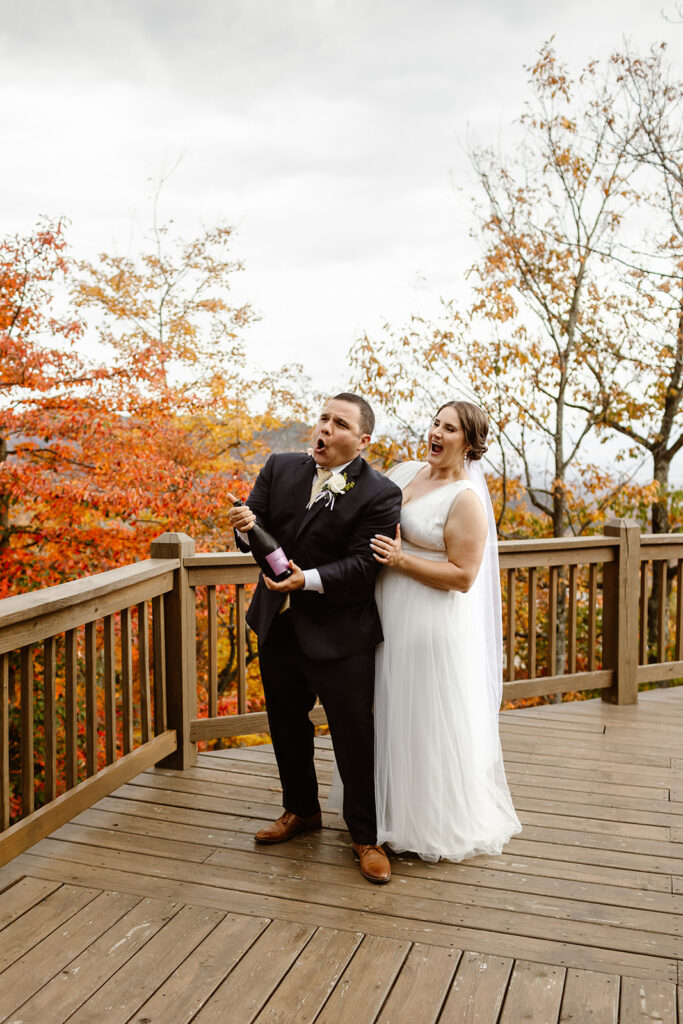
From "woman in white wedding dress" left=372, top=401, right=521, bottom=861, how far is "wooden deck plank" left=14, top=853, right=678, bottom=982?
400 millimetres

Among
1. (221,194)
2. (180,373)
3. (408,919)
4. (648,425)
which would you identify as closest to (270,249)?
(221,194)

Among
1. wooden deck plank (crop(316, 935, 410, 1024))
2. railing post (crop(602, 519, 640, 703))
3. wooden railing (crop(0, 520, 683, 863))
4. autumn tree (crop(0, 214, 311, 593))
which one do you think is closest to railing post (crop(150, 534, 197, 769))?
wooden railing (crop(0, 520, 683, 863))

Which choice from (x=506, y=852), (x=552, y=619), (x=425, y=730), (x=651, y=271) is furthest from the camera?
(x=651, y=271)

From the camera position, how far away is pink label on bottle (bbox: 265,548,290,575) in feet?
8.70

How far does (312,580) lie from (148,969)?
3.88ft

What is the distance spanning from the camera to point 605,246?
10.8 meters

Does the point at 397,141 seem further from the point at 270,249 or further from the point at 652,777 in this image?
the point at 652,777

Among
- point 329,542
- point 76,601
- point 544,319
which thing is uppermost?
point 544,319

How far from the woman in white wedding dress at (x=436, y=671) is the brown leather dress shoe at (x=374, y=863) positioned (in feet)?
0.18

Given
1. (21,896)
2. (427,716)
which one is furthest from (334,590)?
(21,896)

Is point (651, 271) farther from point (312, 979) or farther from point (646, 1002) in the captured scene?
point (312, 979)

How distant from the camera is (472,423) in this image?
9.49 feet

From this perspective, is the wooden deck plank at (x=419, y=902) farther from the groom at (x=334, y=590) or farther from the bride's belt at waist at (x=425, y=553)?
the bride's belt at waist at (x=425, y=553)

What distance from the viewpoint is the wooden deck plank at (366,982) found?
6.79ft
